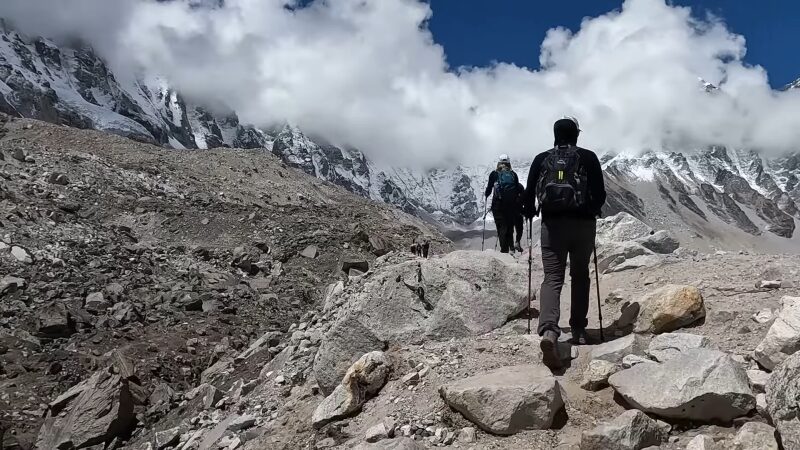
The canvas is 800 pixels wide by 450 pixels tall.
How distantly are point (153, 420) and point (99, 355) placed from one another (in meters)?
3.52

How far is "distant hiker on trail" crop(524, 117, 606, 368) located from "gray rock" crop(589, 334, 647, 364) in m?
0.41

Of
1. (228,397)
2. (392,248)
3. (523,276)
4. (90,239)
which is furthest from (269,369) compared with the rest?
(392,248)

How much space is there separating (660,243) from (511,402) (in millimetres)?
7108

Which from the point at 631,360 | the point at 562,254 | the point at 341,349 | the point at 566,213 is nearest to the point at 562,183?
the point at 566,213

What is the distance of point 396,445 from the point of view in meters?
4.70

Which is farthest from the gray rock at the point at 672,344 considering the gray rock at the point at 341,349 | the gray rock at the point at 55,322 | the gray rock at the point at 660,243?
the gray rock at the point at 55,322

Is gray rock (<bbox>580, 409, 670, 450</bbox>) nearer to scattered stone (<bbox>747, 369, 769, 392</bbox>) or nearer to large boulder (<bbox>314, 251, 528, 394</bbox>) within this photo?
scattered stone (<bbox>747, 369, 769, 392</bbox>)

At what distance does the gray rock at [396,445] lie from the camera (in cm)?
466

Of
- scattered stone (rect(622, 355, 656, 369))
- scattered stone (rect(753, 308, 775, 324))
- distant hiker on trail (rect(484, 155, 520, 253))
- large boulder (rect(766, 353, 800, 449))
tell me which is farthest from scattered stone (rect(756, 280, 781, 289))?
distant hiker on trail (rect(484, 155, 520, 253))

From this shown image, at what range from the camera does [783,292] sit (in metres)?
6.35

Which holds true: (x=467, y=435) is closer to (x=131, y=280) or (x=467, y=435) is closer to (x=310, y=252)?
(x=131, y=280)

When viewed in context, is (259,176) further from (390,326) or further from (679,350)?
(679,350)

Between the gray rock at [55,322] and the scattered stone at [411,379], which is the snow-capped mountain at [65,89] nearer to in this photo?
the gray rock at [55,322]

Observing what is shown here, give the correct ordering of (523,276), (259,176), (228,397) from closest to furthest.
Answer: (523,276) → (228,397) → (259,176)
